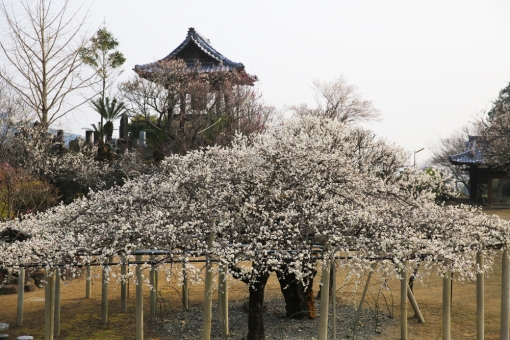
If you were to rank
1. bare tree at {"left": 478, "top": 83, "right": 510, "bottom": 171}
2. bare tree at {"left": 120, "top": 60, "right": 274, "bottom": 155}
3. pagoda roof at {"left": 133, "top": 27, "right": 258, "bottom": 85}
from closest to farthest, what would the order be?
bare tree at {"left": 120, "top": 60, "right": 274, "bottom": 155}
bare tree at {"left": 478, "top": 83, "right": 510, "bottom": 171}
pagoda roof at {"left": 133, "top": 27, "right": 258, "bottom": 85}

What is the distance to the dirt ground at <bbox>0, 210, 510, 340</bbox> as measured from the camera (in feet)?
29.9

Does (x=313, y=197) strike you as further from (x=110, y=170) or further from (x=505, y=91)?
(x=505, y=91)

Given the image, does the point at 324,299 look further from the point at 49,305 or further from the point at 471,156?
the point at 471,156

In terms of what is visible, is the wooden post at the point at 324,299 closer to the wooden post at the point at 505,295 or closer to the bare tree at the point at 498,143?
the wooden post at the point at 505,295

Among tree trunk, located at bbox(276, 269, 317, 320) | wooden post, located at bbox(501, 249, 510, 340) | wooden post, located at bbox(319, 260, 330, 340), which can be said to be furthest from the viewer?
tree trunk, located at bbox(276, 269, 317, 320)

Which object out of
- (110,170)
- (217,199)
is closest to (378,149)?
(217,199)

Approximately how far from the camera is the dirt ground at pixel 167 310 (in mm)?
9102

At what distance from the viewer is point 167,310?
10414mm

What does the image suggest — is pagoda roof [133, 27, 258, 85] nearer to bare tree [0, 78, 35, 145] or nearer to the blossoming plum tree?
bare tree [0, 78, 35, 145]

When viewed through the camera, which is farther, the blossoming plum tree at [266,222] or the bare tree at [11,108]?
the bare tree at [11,108]

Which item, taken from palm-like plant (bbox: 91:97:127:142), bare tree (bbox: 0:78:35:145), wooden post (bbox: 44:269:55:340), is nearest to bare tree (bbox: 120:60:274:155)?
palm-like plant (bbox: 91:97:127:142)

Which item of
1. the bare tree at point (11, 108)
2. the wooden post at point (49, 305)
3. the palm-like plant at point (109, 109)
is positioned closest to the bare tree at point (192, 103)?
the palm-like plant at point (109, 109)

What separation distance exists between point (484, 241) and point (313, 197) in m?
2.34

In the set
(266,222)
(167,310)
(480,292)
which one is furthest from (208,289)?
(167,310)
